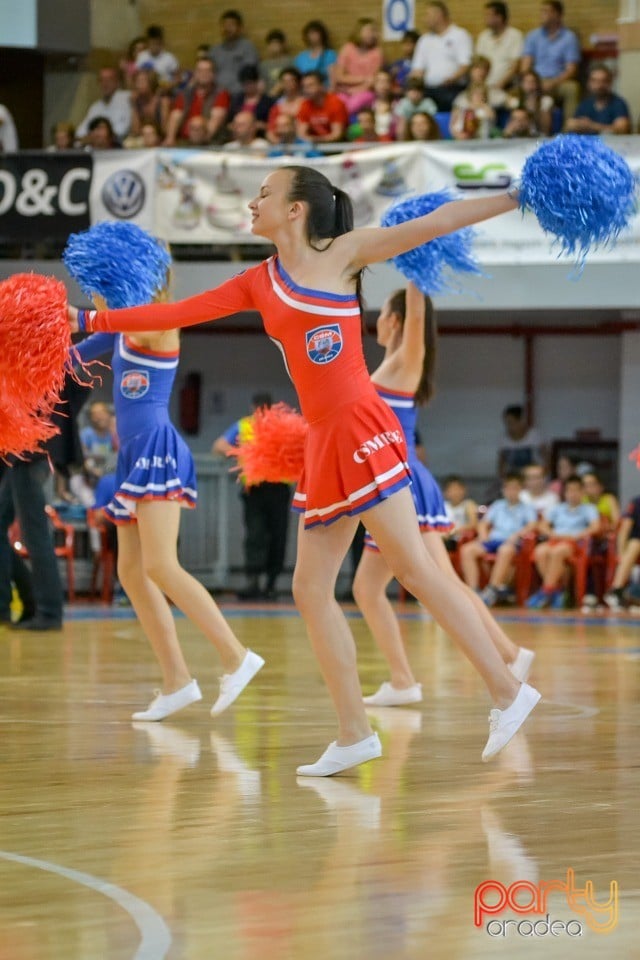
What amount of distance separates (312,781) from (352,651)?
417 millimetres

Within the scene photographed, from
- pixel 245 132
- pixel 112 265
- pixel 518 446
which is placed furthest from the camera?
pixel 518 446

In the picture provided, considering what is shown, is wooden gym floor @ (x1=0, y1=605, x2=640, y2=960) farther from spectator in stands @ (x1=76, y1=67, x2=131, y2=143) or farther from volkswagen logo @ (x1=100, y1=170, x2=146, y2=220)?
spectator in stands @ (x1=76, y1=67, x2=131, y2=143)

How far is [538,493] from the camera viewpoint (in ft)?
43.1

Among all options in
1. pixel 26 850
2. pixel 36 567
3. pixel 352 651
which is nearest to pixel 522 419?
pixel 36 567

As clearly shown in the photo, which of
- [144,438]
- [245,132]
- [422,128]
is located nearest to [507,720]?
[144,438]

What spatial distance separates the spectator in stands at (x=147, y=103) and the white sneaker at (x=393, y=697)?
9916 mm

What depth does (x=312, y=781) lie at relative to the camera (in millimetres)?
4320

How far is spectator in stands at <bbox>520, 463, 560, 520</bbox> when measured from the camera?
42.8ft

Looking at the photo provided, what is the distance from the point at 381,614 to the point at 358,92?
9320mm

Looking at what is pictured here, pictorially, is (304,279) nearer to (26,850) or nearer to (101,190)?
(26,850)

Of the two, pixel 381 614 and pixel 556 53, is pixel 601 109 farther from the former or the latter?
pixel 381 614

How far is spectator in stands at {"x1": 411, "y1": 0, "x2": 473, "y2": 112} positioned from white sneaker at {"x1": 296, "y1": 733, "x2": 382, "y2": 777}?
1048 centimetres

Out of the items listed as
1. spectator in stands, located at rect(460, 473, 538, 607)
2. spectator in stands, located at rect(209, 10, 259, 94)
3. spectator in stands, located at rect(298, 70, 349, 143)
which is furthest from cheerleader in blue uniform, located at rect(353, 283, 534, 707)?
spectator in stands, located at rect(209, 10, 259, 94)

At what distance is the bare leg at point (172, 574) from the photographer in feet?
18.1
